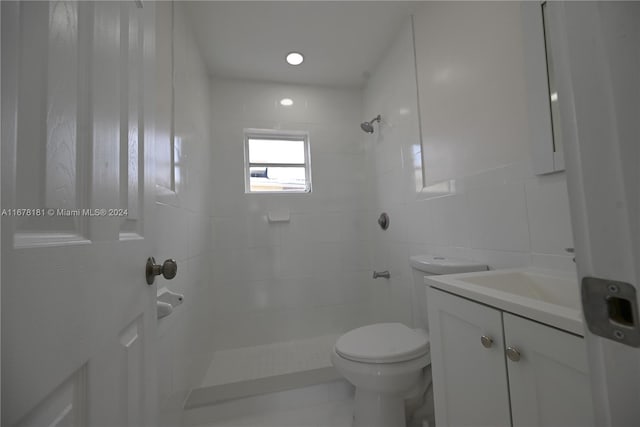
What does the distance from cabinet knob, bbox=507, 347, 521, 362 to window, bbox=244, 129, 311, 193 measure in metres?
1.91

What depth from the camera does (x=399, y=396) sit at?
1.22 m

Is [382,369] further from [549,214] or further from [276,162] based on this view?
[276,162]

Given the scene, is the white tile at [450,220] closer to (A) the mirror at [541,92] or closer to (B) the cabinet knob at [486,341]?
(A) the mirror at [541,92]

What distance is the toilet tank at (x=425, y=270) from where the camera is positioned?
1.14 metres

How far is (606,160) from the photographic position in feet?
0.78

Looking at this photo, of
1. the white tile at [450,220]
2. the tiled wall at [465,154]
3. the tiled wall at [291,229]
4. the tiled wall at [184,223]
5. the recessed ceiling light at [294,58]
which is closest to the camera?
the tiled wall at [465,154]

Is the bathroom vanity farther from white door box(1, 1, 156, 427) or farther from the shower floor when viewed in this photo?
Answer: the shower floor

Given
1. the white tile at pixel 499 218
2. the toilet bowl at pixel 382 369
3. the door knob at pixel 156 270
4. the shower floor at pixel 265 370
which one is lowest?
the shower floor at pixel 265 370

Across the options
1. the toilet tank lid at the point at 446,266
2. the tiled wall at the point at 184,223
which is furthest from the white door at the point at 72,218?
the toilet tank lid at the point at 446,266

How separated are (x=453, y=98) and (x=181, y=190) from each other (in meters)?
1.53

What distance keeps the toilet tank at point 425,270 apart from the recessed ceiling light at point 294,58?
173 centimetres

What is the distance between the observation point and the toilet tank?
3.75 feet

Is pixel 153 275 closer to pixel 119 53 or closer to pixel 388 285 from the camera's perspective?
pixel 119 53

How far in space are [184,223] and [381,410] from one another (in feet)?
4.48
